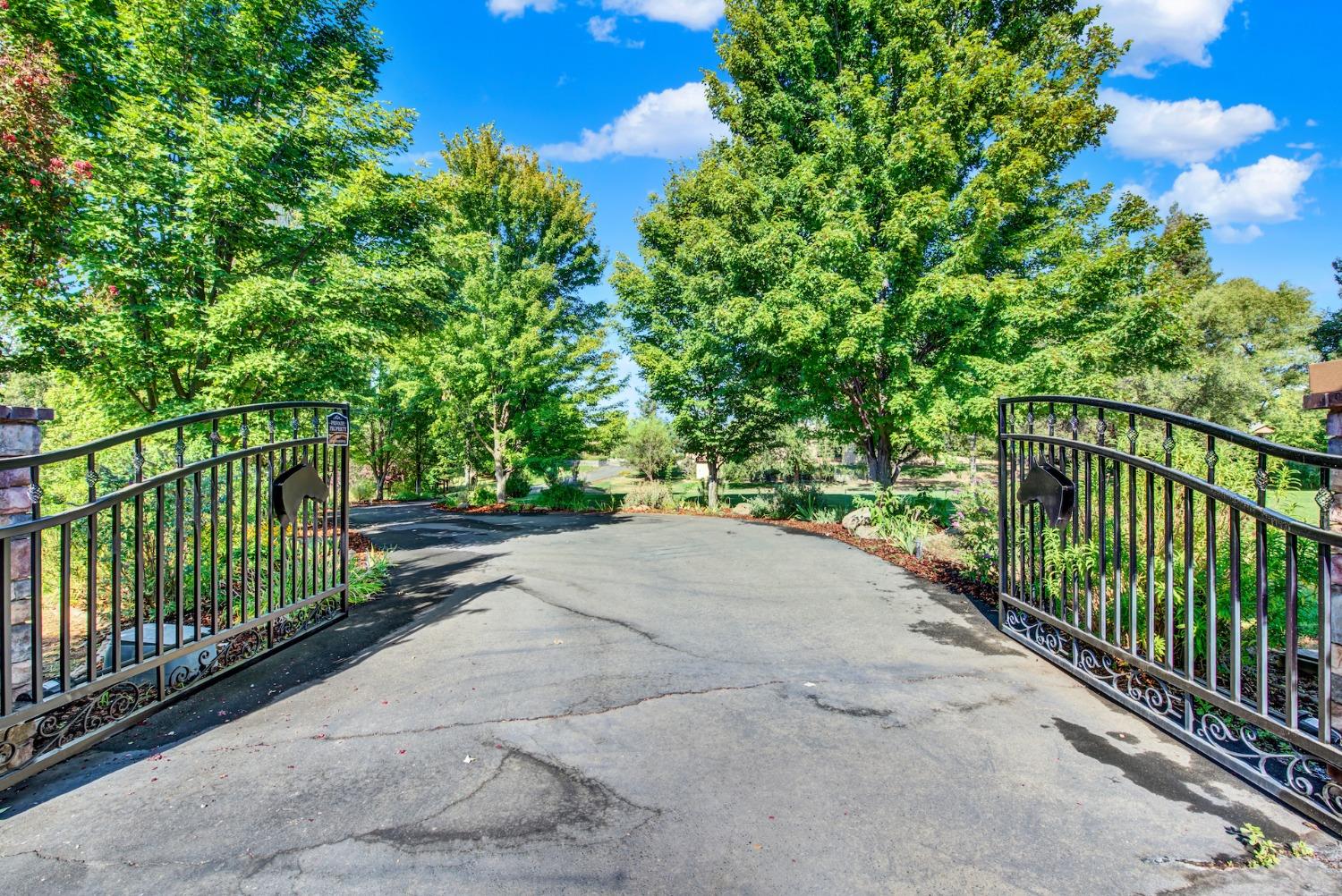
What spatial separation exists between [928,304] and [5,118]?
37.8 ft

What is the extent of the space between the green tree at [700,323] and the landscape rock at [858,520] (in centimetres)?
292

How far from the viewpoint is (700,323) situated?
1404 cm

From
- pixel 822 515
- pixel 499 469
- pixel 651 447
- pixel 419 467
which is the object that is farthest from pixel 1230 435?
pixel 419 467

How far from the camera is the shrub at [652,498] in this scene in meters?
16.8

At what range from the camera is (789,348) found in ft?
35.7

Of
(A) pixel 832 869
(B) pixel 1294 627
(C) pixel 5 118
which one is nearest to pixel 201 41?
(C) pixel 5 118

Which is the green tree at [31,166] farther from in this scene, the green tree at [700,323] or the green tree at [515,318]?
the green tree at [700,323]

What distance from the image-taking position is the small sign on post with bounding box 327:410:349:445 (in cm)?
516

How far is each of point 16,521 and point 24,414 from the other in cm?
52

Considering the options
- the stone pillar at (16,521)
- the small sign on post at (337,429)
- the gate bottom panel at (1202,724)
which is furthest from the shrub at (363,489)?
the gate bottom panel at (1202,724)

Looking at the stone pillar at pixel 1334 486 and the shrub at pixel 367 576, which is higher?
the stone pillar at pixel 1334 486

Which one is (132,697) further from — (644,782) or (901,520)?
(901,520)

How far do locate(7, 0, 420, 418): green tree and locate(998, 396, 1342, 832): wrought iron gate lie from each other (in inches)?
322

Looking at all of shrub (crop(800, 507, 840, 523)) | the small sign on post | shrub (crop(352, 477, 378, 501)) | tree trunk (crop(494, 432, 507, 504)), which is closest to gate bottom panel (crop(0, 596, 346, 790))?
the small sign on post
